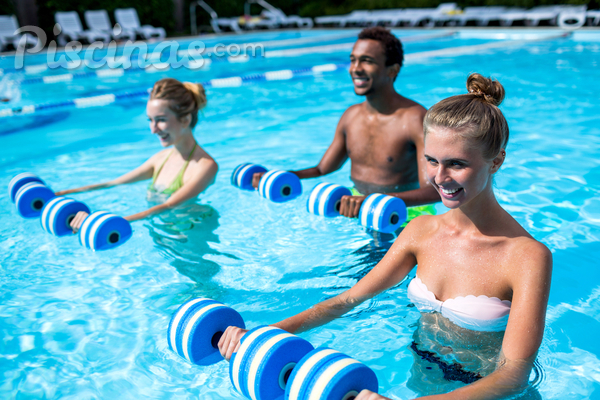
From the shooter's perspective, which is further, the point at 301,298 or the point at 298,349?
the point at 301,298

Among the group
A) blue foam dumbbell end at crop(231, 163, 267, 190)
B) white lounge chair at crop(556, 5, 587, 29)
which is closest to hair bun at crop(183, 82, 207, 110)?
blue foam dumbbell end at crop(231, 163, 267, 190)

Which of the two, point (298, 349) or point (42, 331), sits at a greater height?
point (298, 349)

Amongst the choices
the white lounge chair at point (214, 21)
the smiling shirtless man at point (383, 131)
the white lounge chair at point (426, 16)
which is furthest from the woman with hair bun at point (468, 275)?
the white lounge chair at point (214, 21)

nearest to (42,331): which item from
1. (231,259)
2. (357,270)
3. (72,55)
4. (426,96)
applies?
(231,259)

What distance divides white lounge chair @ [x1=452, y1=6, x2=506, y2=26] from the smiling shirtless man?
20603mm

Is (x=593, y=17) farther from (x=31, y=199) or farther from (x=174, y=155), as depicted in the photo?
(x=31, y=199)

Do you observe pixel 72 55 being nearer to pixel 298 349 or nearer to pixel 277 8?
pixel 277 8

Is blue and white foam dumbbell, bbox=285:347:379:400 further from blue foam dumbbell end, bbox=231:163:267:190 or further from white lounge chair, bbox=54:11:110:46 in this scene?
white lounge chair, bbox=54:11:110:46

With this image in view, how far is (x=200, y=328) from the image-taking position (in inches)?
90.4

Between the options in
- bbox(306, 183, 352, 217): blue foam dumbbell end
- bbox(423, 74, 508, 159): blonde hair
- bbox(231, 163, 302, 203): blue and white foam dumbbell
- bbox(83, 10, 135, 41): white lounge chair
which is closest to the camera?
bbox(423, 74, 508, 159): blonde hair

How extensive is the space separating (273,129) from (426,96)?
3840mm

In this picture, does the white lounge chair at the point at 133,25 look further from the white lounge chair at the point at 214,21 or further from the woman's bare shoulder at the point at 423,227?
the woman's bare shoulder at the point at 423,227

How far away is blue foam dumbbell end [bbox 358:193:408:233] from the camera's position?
364 centimetres

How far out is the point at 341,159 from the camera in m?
4.67
